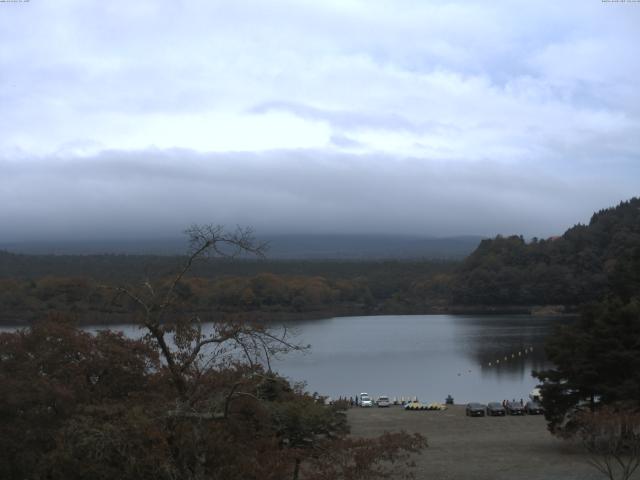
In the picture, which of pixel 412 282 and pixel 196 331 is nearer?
pixel 196 331

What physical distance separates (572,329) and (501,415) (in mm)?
7824

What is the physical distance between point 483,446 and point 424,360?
103ft

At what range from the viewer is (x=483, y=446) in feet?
70.9

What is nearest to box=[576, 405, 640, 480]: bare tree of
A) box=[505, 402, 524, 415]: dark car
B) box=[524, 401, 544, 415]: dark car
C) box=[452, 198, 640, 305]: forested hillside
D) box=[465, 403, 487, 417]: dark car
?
box=[465, 403, 487, 417]: dark car

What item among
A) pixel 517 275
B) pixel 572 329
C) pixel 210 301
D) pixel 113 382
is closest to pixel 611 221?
pixel 517 275

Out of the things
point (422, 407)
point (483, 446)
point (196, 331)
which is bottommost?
point (422, 407)

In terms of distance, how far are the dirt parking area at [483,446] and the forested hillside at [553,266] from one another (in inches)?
2669

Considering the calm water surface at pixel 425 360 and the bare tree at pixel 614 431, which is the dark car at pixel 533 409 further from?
the bare tree at pixel 614 431

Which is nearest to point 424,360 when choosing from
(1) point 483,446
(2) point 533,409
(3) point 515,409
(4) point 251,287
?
(3) point 515,409

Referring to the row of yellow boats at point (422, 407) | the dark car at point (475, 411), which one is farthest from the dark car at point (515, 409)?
the row of yellow boats at point (422, 407)

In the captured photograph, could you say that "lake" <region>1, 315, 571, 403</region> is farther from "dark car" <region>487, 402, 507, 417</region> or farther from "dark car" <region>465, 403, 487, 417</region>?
"dark car" <region>487, 402, 507, 417</region>

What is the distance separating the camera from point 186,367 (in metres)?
8.07

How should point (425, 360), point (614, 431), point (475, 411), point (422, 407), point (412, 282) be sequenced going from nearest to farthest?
point (614, 431), point (475, 411), point (422, 407), point (425, 360), point (412, 282)

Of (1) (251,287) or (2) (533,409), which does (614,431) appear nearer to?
(2) (533,409)
